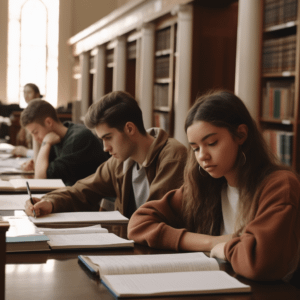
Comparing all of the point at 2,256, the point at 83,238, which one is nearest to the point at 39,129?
the point at 83,238

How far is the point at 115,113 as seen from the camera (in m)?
2.10

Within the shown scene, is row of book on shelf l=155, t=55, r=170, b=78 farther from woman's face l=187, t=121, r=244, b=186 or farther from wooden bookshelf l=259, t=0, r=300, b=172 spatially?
woman's face l=187, t=121, r=244, b=186

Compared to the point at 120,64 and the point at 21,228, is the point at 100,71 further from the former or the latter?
the point at 21,228

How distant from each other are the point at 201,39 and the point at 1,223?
14.2ft

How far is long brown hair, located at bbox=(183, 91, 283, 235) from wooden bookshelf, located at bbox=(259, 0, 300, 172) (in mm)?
2120

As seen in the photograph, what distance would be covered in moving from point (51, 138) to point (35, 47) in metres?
9.24

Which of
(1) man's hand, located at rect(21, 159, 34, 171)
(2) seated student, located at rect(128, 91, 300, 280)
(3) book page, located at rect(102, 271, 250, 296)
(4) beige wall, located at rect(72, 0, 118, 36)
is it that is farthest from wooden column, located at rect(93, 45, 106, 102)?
(3) book page, located at rect(102, 271, 250, 296)

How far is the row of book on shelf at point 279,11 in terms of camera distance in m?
3.47

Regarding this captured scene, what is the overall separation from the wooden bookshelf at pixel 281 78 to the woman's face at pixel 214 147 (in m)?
2.23

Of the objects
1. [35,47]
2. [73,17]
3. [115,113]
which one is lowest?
[115,113]

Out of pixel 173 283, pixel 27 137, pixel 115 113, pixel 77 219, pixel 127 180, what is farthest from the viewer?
pixel 27 137

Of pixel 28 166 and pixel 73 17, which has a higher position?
pixel 73 17

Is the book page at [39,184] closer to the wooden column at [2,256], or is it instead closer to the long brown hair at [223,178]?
the long brown hair at [223,178]

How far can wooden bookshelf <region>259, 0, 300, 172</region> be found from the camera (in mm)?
3506
